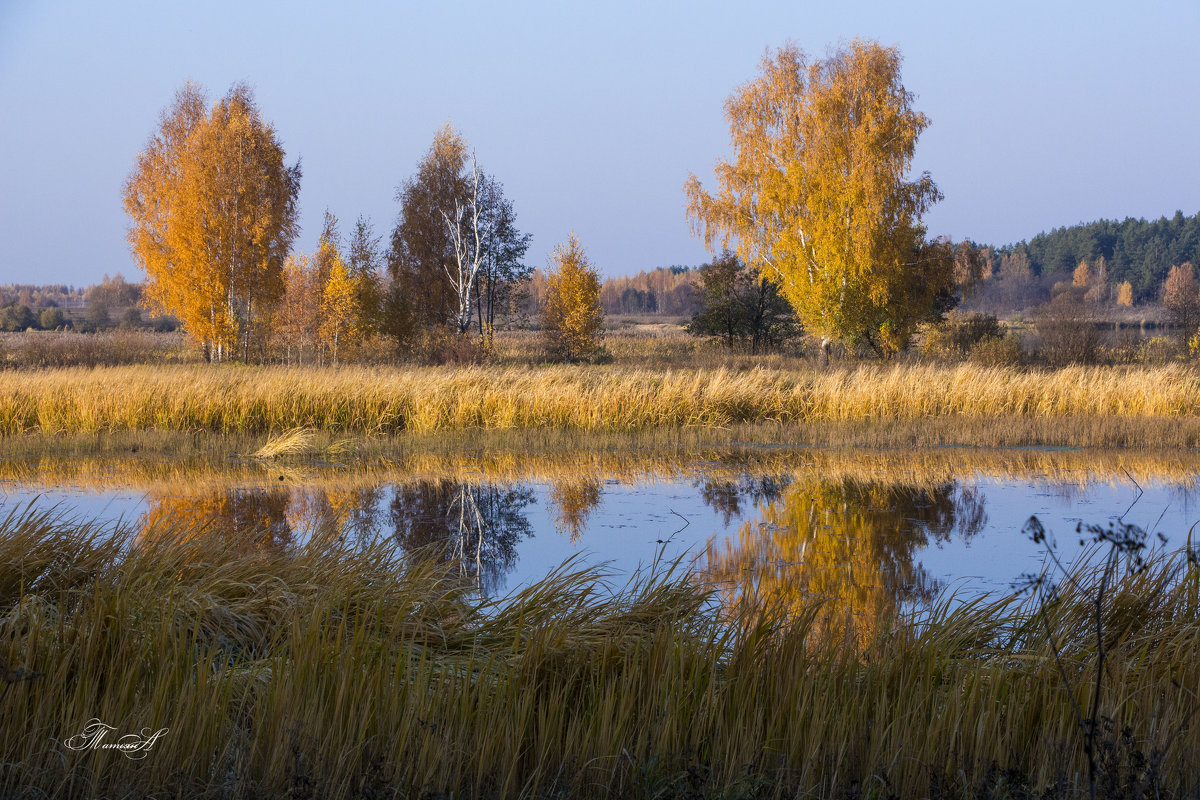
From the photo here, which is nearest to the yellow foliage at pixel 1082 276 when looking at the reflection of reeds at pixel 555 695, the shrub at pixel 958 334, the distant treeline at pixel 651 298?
the distant treeline at pixel 651 298

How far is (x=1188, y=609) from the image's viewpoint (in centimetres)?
494

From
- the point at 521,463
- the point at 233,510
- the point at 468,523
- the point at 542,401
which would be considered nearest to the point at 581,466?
the point at 521,463

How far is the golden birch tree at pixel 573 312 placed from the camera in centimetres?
3725

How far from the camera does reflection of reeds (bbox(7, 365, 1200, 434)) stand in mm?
16141

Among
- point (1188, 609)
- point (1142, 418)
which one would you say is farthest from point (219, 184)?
point (1188, 609)

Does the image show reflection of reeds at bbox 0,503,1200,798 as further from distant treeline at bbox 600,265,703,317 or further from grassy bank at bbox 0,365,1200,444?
distant treeline at bbox 600,265,703,317

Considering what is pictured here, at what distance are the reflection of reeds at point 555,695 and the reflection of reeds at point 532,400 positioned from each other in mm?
11345

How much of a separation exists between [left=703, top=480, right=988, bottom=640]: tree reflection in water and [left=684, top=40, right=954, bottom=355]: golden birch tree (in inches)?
753

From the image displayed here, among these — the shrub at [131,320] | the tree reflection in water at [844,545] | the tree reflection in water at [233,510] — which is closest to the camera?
the tree reflection in water at [844,545]

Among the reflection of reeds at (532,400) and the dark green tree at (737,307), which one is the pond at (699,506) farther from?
the dark green tree at (737,307)

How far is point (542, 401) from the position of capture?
663 inches

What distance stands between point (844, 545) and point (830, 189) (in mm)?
22668

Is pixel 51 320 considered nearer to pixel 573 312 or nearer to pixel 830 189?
pixel 573 312

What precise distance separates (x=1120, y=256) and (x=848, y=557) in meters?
122
